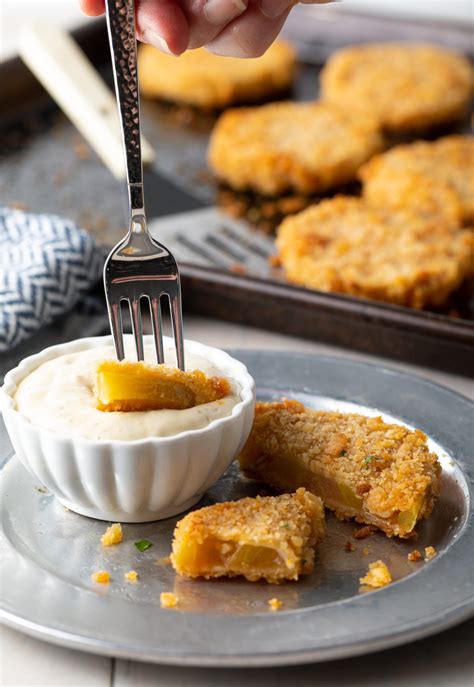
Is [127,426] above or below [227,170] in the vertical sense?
above

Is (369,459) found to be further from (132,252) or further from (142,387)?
(132,252)

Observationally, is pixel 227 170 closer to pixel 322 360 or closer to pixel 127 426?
pixel 322 360

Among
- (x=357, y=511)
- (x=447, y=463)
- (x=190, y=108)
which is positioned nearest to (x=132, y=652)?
(x=357, y=511)

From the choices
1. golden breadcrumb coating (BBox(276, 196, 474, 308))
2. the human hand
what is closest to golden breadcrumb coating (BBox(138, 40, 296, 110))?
golden breadcrumb coating (BBox(276, 196, 474, 308))

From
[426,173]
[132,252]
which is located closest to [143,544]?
[132,252]

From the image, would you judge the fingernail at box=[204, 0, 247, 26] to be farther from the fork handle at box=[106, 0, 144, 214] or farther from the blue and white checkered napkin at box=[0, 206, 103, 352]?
the blue and white checkered napkin at box=[0, 206, 103, 352]

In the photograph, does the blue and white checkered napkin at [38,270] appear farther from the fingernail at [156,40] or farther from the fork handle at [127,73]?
the fork handle at [127,73]

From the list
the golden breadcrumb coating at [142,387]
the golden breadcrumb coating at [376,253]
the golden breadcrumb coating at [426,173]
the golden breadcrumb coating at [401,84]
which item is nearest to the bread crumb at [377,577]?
the golden breadcrumb coating at [142,387]
